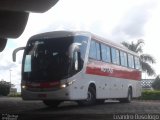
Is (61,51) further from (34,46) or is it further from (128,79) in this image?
(128,79)

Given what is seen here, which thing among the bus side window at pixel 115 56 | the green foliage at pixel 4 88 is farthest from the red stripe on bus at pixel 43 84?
the green foliage at pixel 4 88

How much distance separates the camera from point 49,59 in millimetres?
17453

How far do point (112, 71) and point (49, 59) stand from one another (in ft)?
17.4

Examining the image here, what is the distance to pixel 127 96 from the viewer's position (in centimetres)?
2531

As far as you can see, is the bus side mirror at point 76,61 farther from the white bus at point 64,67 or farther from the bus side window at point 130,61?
the bus side window at point 130,61

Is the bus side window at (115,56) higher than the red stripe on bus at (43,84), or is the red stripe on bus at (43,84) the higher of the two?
the bus side window at (115,56)

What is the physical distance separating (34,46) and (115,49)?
579 cm

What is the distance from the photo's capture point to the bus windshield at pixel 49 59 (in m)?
17.1

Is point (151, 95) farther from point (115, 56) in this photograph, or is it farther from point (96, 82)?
point (96, 82)

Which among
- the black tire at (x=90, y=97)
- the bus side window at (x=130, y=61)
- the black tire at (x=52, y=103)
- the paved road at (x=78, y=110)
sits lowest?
the paved road at (x=78, y=110)

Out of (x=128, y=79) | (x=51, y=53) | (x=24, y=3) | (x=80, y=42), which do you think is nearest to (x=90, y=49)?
(x=80, y=42)

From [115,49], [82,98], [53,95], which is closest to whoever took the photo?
[53,95]

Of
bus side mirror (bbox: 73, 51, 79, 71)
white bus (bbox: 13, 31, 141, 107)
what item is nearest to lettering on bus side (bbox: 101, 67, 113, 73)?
white bus (bbox: 13, 31, 141, 107)

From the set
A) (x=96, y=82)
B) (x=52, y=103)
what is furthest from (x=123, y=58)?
(x=52, y=103)
